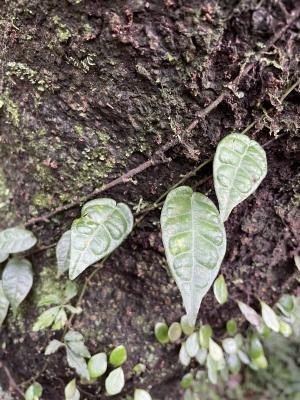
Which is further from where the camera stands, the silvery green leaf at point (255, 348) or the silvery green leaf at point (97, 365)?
the silvery green leaf at point (255, 348)

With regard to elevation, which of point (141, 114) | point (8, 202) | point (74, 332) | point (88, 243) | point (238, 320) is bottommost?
point (238, 320)

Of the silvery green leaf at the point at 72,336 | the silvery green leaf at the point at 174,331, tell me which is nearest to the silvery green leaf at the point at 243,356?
the silvery green leaf at the point at 174,331

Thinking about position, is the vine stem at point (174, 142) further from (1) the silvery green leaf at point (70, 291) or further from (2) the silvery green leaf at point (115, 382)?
(2) the silvery green leaf at point (115, 382)

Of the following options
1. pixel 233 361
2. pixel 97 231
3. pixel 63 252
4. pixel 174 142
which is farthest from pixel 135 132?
pixel 233 361

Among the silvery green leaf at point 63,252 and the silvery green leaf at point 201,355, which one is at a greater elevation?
the silvery green leaf at point 63,252

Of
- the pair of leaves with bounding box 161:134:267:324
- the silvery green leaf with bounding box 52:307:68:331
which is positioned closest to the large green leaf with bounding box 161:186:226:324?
the pair of leaves with bounding box 161:134:267:324

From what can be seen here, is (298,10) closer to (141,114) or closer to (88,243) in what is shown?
(141,114)

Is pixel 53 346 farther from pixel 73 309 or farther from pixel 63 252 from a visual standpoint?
pixel 63 252

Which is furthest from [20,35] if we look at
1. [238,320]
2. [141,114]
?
[238,320]
